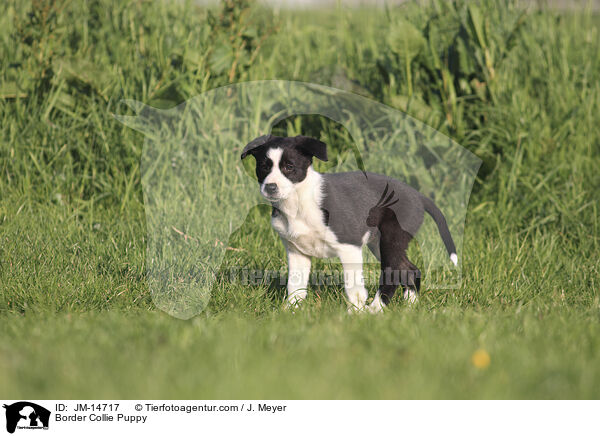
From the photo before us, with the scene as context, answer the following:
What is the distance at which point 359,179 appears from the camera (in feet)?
13.3

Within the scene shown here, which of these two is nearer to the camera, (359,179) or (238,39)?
(359,179)

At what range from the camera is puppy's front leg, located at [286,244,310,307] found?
408 cm

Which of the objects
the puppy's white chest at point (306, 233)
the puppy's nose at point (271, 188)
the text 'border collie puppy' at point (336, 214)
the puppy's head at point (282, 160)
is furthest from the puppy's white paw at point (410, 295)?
the puppy's nose at point (271, 188)

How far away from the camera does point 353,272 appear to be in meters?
3.93

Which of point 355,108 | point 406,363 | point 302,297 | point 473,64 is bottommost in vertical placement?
point 406,363

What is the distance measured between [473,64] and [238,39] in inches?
92.8

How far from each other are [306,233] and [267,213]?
6.04ft

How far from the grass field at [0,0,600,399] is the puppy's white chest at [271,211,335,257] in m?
0.46

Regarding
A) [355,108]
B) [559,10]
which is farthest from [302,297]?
[559,10]

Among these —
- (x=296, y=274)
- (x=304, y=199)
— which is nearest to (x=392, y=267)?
(x=296, y=274)

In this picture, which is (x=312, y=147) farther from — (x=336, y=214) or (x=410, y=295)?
(x=410, y=295)

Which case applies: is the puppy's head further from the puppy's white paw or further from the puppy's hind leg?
the puppy's white paw
